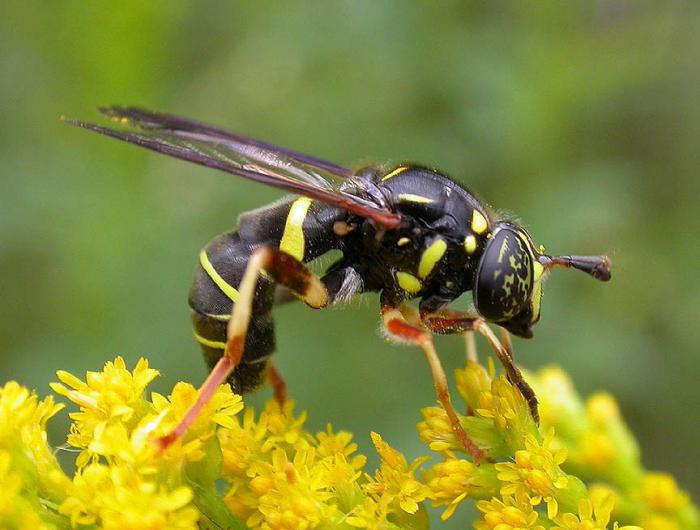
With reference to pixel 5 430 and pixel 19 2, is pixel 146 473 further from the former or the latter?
Result: pixel 19 2

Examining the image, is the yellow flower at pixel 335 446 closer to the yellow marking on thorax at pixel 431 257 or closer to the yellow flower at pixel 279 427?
the yellow flower at pixel 279 427

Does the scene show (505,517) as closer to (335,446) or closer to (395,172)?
(335,446)

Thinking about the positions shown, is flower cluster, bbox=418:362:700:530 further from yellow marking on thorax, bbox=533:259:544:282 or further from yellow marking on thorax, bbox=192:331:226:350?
yellow marking on thorax, bbox=192:331:226:350

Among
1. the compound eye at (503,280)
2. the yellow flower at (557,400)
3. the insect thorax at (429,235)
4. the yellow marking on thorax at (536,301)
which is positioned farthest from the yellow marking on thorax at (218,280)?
the yellow flower at (557,400)

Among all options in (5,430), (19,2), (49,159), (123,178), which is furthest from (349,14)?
(5,430)

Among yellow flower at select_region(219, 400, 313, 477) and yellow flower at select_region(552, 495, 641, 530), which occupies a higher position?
yellow flower at select_region(552, 495, 641, 530)

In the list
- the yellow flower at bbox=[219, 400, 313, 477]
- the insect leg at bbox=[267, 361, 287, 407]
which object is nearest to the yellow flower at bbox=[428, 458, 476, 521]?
the yellow flower at bbox=[219, 400, 313, 477]
